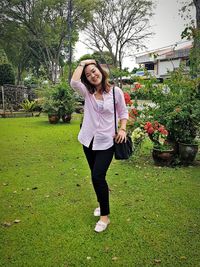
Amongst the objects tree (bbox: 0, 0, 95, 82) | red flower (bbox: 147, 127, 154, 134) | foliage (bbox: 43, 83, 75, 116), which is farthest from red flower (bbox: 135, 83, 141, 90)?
tree (bbox: 0, 0, 95, 82)

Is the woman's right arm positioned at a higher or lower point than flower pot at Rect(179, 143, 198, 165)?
higher

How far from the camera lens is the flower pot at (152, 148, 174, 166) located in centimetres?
605

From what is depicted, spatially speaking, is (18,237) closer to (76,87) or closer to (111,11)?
(76,87)

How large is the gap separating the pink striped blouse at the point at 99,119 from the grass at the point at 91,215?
1055mm

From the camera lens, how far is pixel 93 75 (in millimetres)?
3145

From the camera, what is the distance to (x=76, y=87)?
126 inches

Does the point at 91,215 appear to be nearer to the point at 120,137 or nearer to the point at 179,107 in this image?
the point at 120,137

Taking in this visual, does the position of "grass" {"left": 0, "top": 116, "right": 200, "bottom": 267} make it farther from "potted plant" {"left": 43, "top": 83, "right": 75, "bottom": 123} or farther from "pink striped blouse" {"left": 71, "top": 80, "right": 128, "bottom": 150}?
"potted plant" {"left": 43, "top": 83, "right": 75, "bottom": 123}

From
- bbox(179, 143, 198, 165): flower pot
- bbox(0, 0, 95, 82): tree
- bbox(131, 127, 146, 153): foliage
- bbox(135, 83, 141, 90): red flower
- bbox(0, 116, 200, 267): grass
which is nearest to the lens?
bbox(0, 116, 200, 267): grass

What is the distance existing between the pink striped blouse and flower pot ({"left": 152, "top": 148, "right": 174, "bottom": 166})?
3.09m

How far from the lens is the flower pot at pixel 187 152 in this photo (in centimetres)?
603

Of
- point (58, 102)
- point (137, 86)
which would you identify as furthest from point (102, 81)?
point (58, 102)

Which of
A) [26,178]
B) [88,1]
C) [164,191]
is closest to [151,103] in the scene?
[164,191]

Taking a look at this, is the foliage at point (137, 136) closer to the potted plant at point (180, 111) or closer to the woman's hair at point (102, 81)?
the potted plant at point (180, 111)
